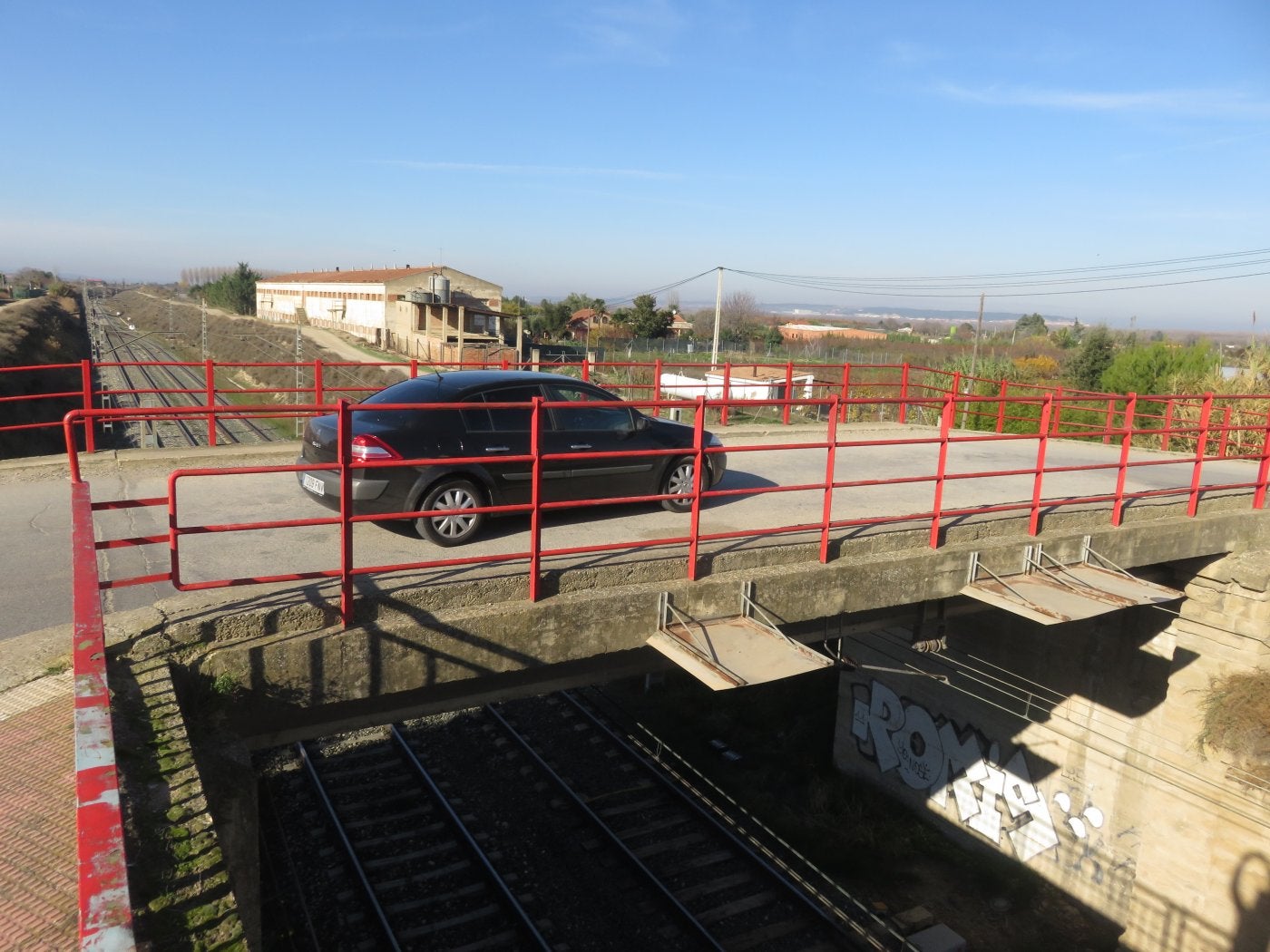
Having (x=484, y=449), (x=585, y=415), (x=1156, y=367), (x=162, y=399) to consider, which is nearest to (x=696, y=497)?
(x=484, y=449)

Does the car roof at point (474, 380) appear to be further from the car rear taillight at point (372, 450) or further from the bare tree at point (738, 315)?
the bare tree at point (738, 315)

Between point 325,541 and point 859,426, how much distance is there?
39.6ft

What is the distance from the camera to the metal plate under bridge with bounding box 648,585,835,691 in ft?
20.2

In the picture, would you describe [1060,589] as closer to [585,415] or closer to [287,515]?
[585,415]

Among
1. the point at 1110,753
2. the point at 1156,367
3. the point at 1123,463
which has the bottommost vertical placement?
the point at 1110,753

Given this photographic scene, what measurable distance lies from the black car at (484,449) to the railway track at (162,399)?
25.6ft

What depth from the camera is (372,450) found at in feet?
23.3

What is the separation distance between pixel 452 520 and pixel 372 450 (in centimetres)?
90

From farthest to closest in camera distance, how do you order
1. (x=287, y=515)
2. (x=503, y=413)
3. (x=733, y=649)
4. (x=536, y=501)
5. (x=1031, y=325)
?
1. (x=1031, y=325)
2. (x=287, y=515)
3. (x=503, y=413)
4. (x=733, y=649)
5. (x=536, y=501)

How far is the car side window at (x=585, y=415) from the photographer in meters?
8.27

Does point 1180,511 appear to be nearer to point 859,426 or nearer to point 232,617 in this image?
point 859,426

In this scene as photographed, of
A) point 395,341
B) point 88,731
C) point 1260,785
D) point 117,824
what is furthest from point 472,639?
point 395,341

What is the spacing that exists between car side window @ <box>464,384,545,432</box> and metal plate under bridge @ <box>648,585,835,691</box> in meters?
2.17

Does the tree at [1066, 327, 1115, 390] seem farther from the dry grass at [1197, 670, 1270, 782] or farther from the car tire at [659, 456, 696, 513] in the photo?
the car tire at [659, 456, 696, 513]
